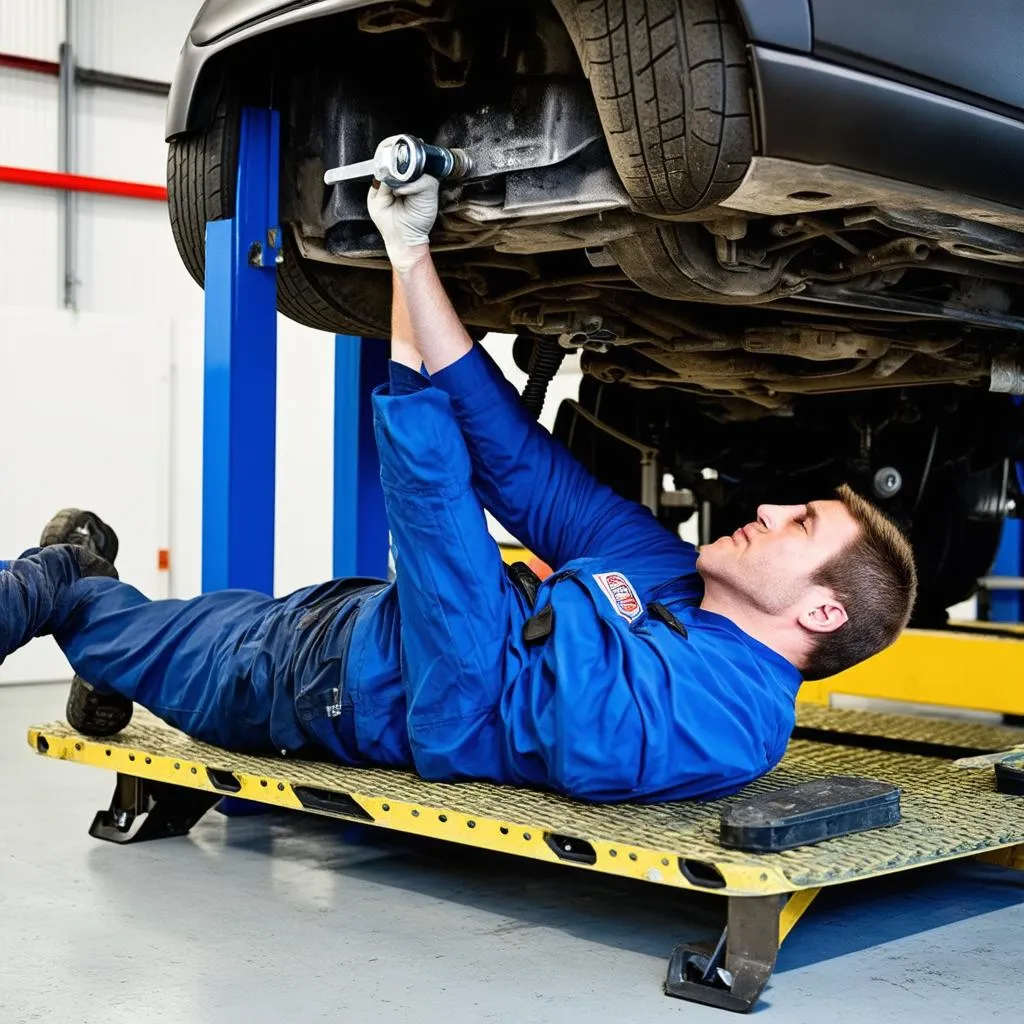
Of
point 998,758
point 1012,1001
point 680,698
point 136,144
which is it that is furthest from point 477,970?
point 136,144

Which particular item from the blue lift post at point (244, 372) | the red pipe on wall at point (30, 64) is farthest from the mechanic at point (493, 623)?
the red pipe on wall at point (30, 64)

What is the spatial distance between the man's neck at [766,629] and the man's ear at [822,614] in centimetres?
4

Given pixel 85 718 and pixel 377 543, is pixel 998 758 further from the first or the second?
pixel 85 718

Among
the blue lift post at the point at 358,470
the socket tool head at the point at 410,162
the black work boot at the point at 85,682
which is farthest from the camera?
the blue lift post at the point at 358,470

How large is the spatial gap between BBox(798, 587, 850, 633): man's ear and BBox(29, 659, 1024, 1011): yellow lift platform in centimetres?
31

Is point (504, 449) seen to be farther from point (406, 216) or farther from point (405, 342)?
point (406, 216)

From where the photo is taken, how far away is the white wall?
619 cm

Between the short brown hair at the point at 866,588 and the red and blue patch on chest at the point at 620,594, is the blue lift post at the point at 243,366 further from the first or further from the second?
the short brown hair at the point at 866,588

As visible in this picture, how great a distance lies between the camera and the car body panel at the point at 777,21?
182 cm

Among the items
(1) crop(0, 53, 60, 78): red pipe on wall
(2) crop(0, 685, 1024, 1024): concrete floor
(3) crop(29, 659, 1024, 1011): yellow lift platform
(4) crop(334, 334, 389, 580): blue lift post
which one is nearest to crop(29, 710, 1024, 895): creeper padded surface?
(3) crop(29, 659, 1024, 1011): yellow lift platform

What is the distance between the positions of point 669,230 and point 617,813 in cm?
93

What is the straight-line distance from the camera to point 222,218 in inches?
114

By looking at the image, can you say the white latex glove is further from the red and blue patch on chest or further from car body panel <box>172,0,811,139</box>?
the red and blue patch on chest

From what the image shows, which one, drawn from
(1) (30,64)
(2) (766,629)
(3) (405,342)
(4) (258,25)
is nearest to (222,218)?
(4) (258,25)
